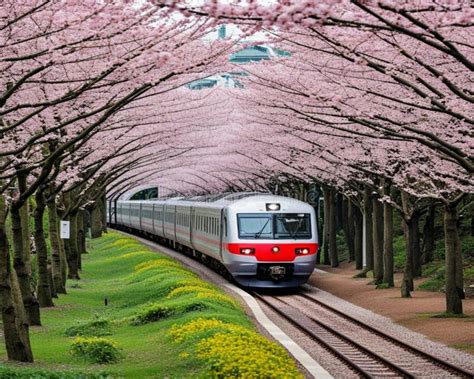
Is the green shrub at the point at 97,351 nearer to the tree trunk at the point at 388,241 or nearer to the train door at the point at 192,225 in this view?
the tree trunk at the point at 388,241

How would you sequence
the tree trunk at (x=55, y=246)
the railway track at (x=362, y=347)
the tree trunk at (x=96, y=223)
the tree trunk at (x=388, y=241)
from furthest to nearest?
the tree trunk at (x=96, y=223), the tree trunk at (x=388, y=241), the tree trunk at (x=55, y=246), the railway track at (x=362, y=347)

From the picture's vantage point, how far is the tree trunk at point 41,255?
21484 mm

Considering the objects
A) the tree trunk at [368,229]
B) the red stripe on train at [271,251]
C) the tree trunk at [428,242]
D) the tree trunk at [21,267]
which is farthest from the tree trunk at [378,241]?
the tree trunk at [21,267]

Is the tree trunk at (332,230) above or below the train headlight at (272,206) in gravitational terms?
below

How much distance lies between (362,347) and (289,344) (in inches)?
51.6

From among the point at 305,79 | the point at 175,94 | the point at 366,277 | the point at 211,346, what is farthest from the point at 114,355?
the point at 366,277

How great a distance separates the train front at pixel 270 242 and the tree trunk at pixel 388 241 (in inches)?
85.7

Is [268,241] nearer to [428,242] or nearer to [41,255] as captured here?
[41,255]

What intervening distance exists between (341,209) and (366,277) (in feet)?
80.2

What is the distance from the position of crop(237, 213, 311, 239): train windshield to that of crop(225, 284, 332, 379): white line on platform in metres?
3.48

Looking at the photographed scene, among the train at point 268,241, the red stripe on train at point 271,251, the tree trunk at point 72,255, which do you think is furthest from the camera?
the tree trunk at point 72,255

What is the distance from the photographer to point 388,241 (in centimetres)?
2848

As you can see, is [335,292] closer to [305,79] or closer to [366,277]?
[366,277]

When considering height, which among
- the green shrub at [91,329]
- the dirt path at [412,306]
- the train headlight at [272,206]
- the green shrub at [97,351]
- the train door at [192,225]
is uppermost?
the train headlight at [272,206]
